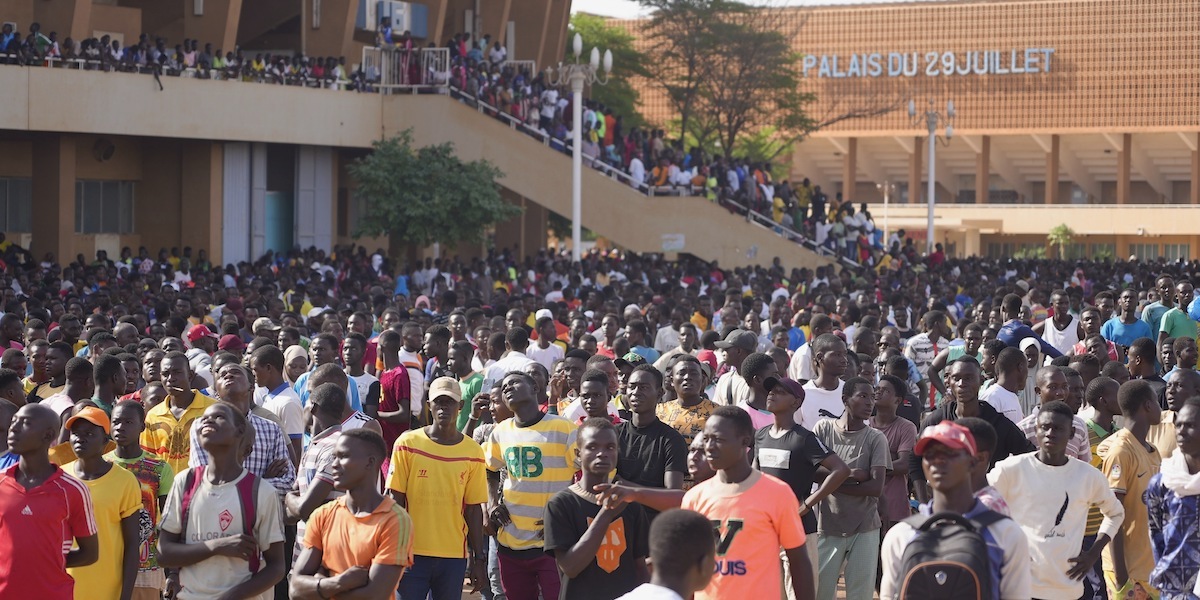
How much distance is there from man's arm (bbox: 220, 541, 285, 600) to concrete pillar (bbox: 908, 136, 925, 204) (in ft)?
202

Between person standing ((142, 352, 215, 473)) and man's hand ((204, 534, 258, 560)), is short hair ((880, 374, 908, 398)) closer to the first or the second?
person standing ((142, 352, 215, 473))

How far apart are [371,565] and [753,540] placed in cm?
154

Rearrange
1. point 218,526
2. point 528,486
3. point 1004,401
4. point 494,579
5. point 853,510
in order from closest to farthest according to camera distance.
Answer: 1. point 218,526
2. point 528,486
3. point 853,510
4. point 494,579
5. point 1004,401

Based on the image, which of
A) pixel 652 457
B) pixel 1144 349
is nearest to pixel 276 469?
pixel 652 457

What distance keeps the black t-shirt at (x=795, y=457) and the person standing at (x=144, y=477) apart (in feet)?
9.64

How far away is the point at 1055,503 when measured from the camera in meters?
6.97

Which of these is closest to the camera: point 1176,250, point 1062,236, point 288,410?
point 288,410

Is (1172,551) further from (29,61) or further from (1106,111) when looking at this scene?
(1106,111)

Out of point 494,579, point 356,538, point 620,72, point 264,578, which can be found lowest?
point 494,579

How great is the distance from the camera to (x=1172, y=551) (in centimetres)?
705

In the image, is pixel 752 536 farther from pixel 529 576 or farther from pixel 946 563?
pixel 529 576

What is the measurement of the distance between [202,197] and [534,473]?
82.2 ft

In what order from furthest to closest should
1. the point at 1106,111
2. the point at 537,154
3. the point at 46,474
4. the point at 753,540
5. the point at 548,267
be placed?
the point at 1106,111 < the point at 537,154 < the point at 548,267 < the point at 46,474 < the point at 753,540

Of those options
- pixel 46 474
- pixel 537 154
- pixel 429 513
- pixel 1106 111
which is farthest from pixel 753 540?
pixel 1106 111
